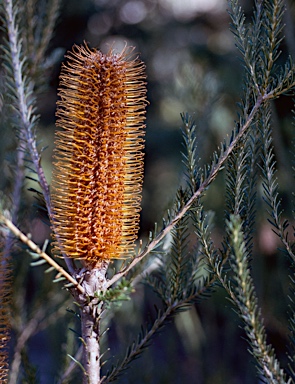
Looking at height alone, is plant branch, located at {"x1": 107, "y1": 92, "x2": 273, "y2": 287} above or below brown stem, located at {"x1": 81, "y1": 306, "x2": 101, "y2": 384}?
above

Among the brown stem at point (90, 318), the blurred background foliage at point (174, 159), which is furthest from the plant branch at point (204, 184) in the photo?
the blurred background foliage at point (174, 159)

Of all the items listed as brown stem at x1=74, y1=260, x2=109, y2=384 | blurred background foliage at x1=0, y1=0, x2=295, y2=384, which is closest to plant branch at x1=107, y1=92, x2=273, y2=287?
brown stem at x1=74, y1=260, x2=109, y2=384

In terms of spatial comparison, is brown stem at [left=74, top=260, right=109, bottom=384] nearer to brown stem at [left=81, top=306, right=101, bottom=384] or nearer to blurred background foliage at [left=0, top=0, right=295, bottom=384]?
brown stem at [left=81, top=306, right=101, bottom=384]

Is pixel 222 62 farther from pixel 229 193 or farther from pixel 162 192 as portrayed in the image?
pixel 229 193

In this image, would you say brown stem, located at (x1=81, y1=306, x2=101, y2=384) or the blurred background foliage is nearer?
brown stem, located at (x1=81, y1=306, x2=101, y2=384)

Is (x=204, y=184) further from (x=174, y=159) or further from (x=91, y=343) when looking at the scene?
(x=174, y=159)

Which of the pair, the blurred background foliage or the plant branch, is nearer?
the plant branch

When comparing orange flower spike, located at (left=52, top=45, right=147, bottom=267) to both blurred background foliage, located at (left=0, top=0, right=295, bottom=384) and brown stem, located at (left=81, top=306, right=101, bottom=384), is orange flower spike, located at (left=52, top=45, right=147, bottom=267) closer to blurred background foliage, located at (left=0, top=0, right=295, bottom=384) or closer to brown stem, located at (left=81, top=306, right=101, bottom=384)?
brown stem, located at (left=81, top=306, right=101, bottom=384)

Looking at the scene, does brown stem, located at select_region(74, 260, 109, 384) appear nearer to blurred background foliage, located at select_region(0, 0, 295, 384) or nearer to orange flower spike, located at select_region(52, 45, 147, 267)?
orange flower spike, located at select_region(52, 45, 147, 267)

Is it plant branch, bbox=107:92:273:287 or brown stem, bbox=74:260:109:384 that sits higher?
plant branch, bbox=107:92:273:287
